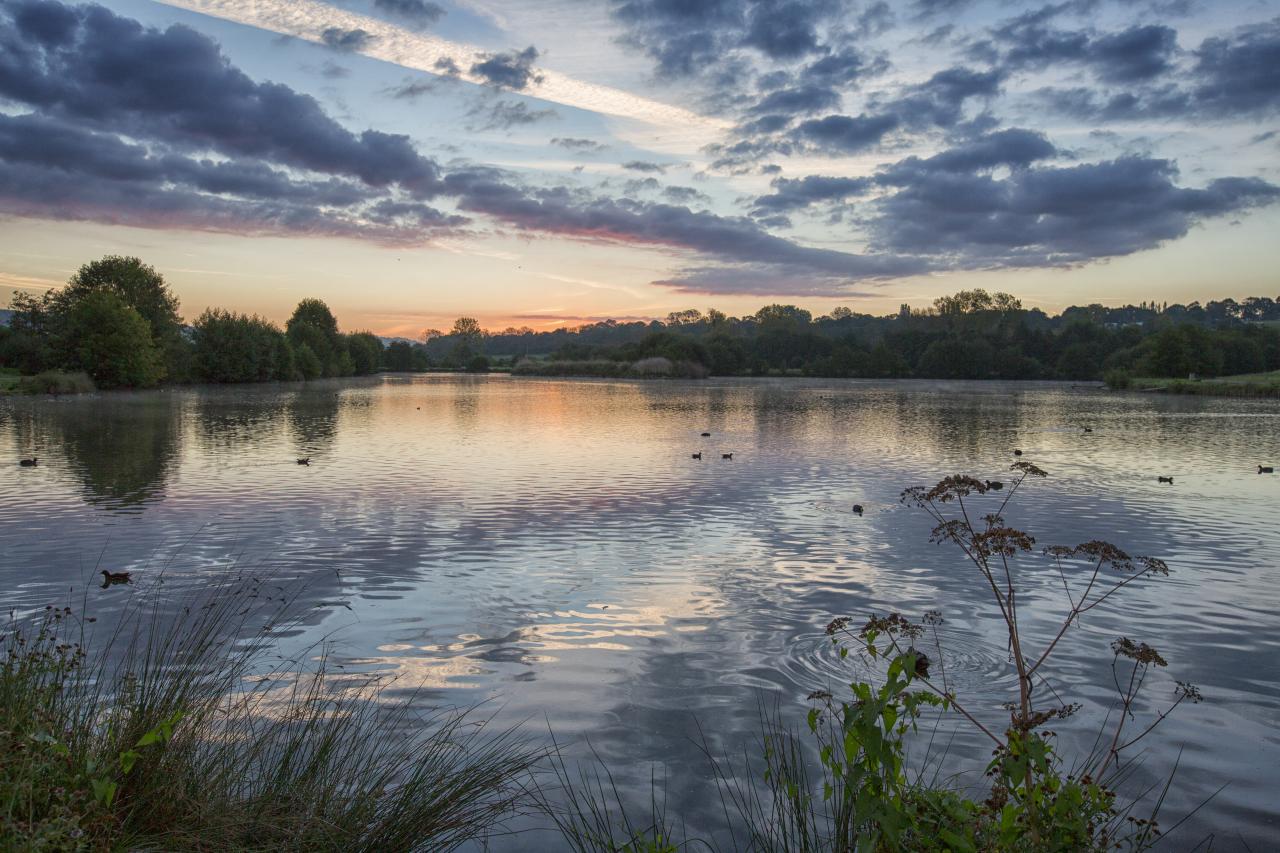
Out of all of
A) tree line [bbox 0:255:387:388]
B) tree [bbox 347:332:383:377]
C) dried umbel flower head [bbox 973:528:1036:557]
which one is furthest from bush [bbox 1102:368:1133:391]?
tree [bbox 347:332:383:377]

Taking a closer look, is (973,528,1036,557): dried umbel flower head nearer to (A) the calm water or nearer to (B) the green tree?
(A) the calm water

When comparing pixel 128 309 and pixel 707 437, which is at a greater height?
pixel 128 309

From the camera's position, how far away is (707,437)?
34250mm

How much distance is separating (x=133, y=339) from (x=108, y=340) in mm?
1763

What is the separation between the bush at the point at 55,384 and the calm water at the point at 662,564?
34.1 metres

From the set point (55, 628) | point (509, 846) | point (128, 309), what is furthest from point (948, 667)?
point (128, 309)

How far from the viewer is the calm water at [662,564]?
7.51m

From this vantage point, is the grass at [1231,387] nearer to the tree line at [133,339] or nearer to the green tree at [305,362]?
the tree line at [133,339]

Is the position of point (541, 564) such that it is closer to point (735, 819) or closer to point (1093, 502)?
point (735, 819)

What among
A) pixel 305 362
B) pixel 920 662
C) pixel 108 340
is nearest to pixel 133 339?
pixel 108 340

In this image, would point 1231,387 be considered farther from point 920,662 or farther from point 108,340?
point 108,340

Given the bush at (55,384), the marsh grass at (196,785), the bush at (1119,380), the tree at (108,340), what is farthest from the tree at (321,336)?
the marsh grass at (196,785)

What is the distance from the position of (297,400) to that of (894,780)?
6300 cm

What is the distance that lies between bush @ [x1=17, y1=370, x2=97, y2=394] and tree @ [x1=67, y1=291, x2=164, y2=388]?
4663mm
